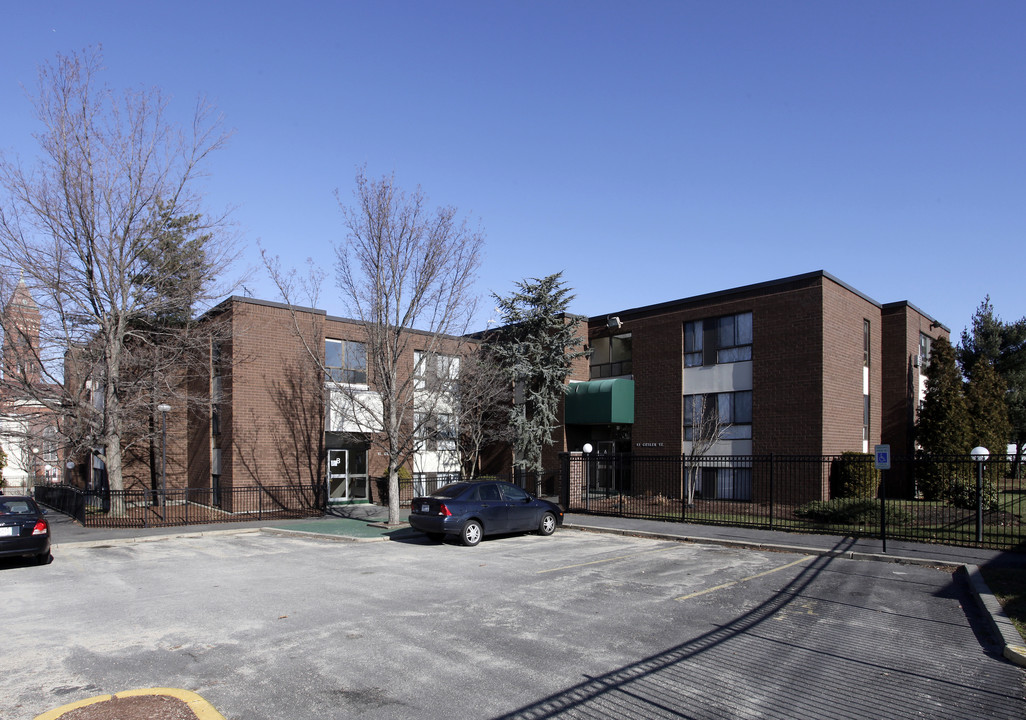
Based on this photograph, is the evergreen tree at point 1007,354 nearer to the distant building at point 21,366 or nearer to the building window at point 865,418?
the building window at point 865,418

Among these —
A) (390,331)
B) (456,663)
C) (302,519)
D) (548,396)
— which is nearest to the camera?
(456,663)

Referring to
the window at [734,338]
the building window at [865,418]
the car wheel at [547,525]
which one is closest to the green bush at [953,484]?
the building window at [865,418]

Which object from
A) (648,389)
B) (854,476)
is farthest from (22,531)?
(854,476)

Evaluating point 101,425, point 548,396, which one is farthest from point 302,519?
point 548,396

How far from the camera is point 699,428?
25562 millimetres

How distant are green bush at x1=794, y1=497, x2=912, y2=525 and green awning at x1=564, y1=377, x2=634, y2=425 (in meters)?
9.45

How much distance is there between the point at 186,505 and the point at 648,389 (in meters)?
17.9

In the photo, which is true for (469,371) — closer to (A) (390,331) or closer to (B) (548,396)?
(B) (548,396)

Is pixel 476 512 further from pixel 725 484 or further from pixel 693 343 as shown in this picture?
pixel 693 343

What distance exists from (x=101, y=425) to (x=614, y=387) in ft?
61.5

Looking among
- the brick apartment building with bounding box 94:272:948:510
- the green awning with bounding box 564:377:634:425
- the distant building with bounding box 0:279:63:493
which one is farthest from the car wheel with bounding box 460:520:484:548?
the distant building with bounding box 0:279:63:493

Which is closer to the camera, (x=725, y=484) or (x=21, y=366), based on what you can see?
(x=21, y=366)

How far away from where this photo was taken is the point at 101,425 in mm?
21781

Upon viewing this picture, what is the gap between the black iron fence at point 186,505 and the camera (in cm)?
2141
